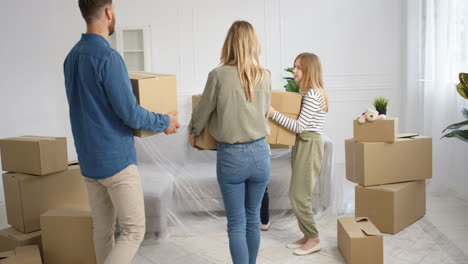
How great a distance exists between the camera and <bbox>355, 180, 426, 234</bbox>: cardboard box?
10.0 ft

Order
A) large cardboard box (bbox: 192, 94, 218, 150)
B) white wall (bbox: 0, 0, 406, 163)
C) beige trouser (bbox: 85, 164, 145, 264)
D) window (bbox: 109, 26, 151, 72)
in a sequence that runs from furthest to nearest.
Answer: window (bbox: 109, 26, 151, 72) < white wall (bbox: 0, 0, 406, 163) < large cardboard box (bbox: 192, 94, 218, 150) < beige trouser (bbox: 85, 164, 145, 264)

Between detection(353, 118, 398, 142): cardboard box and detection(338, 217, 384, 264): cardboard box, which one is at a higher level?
detection(353, 118, 398, 142): cardboard box

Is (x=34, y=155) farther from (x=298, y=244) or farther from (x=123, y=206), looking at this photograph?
(x=298, y=244)

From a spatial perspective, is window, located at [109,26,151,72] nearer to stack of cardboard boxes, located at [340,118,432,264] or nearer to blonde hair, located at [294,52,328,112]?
stack of cardboard boxes, located at [340,118,432,264]

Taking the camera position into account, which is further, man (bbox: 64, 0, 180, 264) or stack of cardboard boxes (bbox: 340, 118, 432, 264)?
stack of cardboard boxes (bbox: 340, 118, 432, 264)

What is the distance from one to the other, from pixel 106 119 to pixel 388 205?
1970 millimetres

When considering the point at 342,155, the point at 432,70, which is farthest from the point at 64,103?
the point at 432,70

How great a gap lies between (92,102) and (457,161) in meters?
3.28

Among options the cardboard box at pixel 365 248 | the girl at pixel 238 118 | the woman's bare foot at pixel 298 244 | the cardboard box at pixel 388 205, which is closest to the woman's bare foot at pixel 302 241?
the woman's bare foot at pixel 298 244

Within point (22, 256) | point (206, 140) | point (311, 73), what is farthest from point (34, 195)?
point (311, 73)

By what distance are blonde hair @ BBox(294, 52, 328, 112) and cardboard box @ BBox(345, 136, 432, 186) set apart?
589 millimetres

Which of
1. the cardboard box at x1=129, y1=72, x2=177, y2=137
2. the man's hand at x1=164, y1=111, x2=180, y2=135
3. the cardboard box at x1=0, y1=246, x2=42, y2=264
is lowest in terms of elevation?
the cardboard box at x1=0, y1=246, x2=42, y2=264

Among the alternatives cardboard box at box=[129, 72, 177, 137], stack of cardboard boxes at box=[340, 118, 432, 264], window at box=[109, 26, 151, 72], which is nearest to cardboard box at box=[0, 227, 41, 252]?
cardboard box at box=[129, 72, 177, 137]

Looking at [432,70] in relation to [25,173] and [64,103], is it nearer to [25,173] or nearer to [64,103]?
[25,173]
